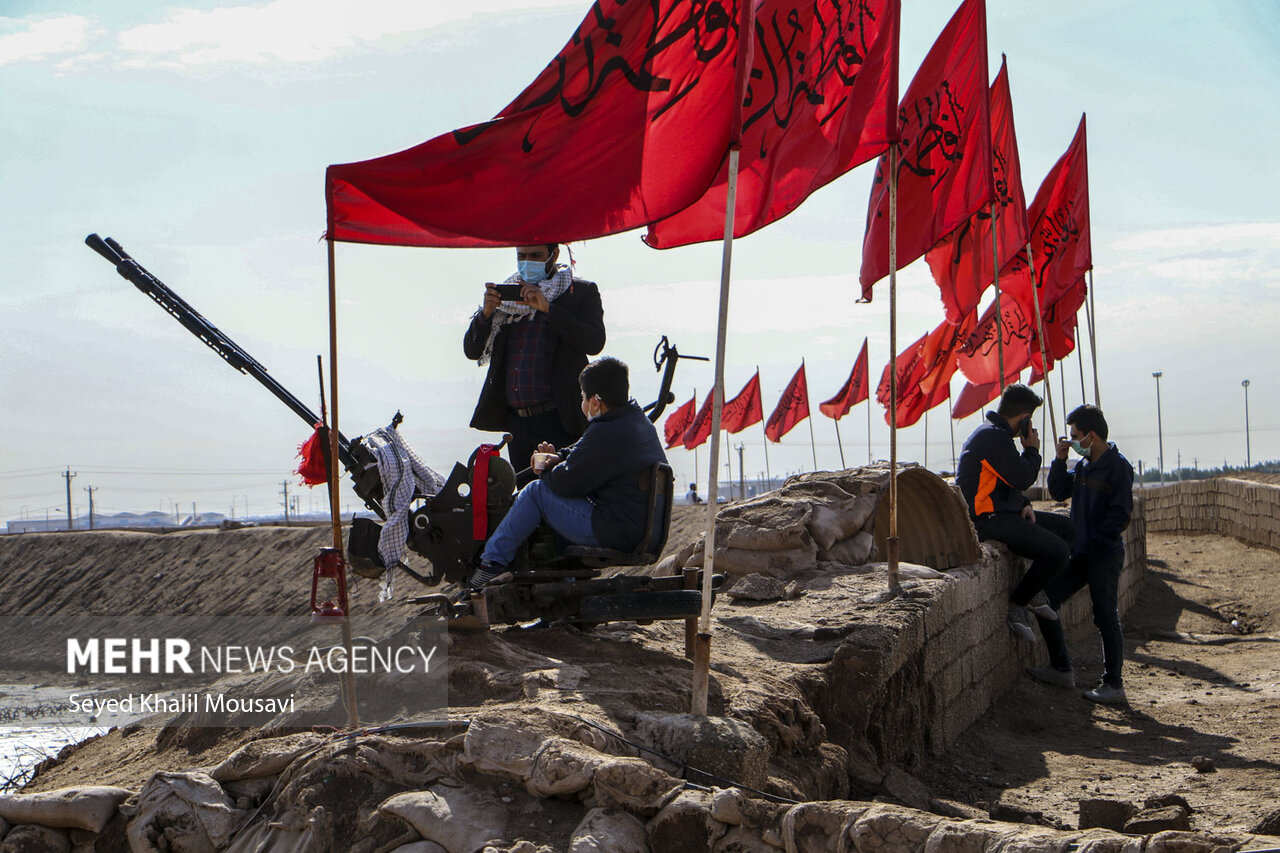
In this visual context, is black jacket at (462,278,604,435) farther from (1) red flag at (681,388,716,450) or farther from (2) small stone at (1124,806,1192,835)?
(1) red flag at (681,388,716,450)

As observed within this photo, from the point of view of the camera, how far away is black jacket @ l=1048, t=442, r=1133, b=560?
762 centimetres

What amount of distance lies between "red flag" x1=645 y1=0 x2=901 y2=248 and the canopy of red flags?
1 centimetres

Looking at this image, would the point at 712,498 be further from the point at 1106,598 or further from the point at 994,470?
the point at 1106,598

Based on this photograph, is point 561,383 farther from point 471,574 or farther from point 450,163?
point 450,163

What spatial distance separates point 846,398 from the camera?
1099 inches

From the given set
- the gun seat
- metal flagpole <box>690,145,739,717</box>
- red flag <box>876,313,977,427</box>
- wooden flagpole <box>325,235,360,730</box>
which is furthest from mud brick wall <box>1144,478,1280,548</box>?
wooden flagpole <box>325,235,360,730</box>

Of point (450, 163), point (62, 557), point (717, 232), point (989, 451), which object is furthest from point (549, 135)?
point (62, 557)

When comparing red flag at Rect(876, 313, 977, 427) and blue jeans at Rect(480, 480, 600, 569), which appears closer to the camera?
blue jeans at Rect(480, 480, 600, 569)

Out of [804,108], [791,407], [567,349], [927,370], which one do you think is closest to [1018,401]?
[804,108]

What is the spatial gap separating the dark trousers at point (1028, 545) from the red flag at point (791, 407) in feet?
71.5

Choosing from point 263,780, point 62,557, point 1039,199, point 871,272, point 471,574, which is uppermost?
point 1039,199

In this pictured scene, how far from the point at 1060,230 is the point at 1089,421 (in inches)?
194

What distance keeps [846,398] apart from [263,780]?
81.9 feet

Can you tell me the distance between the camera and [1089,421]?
306 inches
